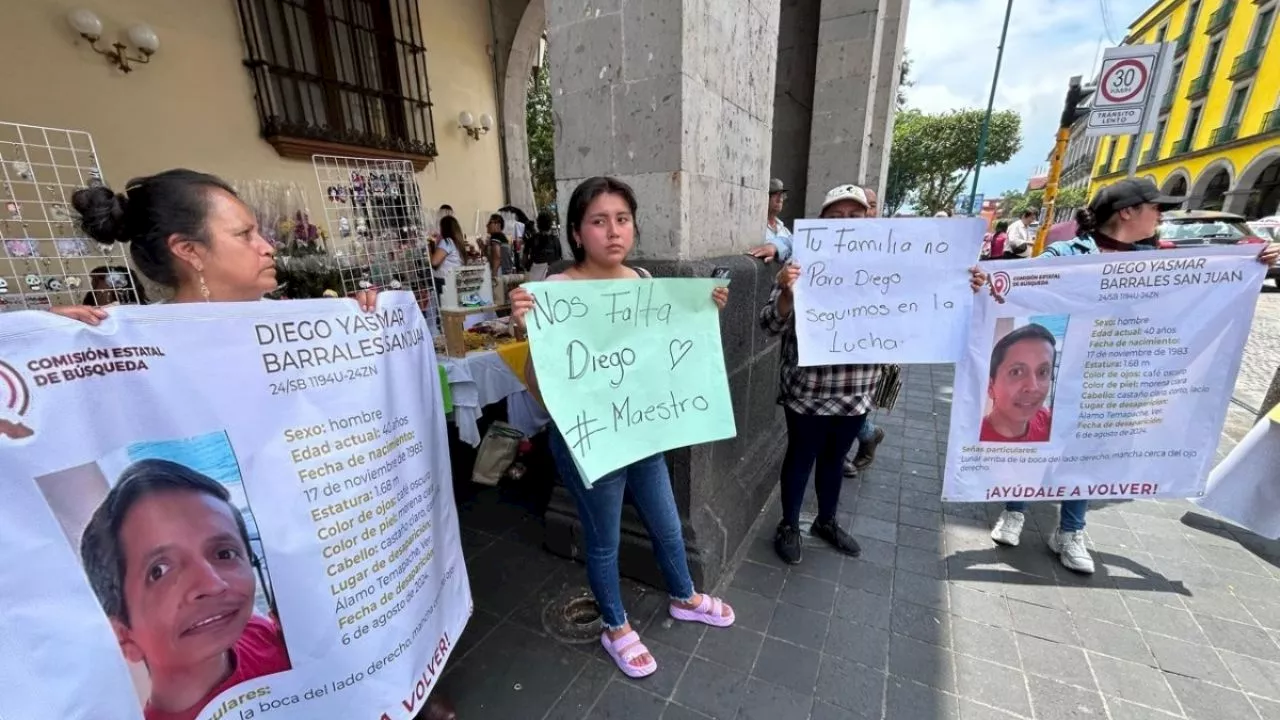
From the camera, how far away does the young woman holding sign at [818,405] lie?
222cm

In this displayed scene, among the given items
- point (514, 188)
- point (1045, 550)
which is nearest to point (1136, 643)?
point (1045, 550)

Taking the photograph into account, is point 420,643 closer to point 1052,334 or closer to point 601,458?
point 601,458

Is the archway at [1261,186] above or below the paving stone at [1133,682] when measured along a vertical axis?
above

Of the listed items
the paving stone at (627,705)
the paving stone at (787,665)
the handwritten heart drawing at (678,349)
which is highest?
the handwritten heart drawing at (678,349)

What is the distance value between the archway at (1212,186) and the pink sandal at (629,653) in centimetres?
3713

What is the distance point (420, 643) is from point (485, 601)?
2.99 feet

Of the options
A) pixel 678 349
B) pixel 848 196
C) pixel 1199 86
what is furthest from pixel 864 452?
pixel 1199 86

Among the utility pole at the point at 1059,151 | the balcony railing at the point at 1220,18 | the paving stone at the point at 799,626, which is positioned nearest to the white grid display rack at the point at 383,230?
the paving stone at the point at 799,626

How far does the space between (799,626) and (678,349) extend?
1.38 meters

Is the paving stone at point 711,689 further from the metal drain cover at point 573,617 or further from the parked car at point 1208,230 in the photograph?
the parked car at point 1208,230

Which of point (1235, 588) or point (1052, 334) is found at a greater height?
point (1052, 334)

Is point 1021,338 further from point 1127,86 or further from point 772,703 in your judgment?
point 1127,86

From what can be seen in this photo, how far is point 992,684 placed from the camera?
186 cm

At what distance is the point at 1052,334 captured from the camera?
2.13 metres
